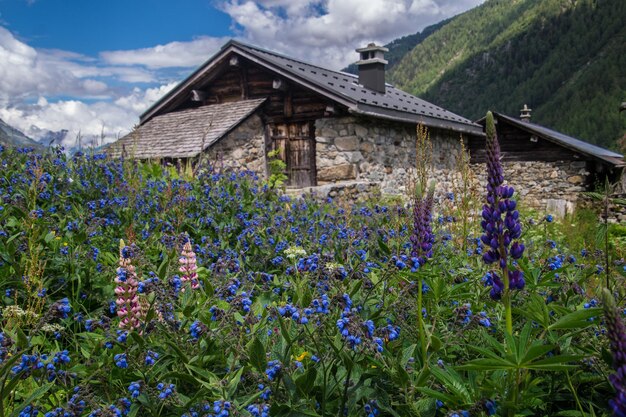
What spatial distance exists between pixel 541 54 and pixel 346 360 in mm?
92596

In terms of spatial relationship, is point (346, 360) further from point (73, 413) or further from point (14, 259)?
point (14, 259)

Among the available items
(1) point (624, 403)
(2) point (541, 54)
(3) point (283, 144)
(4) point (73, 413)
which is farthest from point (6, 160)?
(2) point (541, 54)

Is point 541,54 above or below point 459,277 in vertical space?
above

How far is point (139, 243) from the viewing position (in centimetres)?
446

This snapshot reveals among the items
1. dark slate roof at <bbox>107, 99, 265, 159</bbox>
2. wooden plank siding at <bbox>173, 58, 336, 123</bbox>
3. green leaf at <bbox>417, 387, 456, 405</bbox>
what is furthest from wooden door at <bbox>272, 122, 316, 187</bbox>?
green leaf at <bbox>417, 387, 456, 405</bbox>

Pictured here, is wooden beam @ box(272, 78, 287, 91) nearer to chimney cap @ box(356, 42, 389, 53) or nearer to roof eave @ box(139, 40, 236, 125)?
roof eave @ box(139, 40, 236, 125)

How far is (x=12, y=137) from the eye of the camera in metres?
8.29

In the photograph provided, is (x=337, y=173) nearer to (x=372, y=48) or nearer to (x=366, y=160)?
(x=366, y=160)

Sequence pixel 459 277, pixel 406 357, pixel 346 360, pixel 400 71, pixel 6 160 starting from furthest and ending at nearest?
pixel 400 71, pixel 6 160, pixel 459 277, pixel 406 357, pixel 346 360

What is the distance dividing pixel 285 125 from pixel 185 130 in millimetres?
3015

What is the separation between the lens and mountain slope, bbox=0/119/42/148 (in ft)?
25.4

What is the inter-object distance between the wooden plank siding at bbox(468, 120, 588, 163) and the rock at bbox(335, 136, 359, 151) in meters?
7.29

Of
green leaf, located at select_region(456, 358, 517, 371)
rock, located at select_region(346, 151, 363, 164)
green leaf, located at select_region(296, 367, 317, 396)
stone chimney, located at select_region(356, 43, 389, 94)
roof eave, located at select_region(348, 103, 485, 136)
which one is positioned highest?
stone chimney, located at select_region(356, 43, 389, 94)

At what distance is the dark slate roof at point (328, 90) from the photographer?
1311cm
